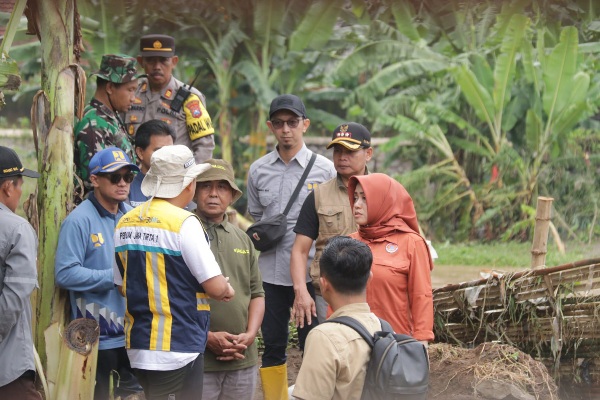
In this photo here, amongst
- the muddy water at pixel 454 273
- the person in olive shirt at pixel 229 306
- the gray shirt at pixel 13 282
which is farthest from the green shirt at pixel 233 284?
the muddy water at pixel 454 273

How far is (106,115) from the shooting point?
5.18 meters

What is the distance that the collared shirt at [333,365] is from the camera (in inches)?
116

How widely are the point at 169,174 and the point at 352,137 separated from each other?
1506mm

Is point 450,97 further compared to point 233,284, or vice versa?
point 450,97

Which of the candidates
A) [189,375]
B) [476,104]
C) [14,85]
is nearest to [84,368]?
[189,375]

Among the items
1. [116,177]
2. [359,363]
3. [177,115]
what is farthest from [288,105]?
[359,363]

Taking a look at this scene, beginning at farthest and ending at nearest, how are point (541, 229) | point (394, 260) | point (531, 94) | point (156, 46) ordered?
point (531, 94)
point (541, 229)
point (156, 46)
point (394, 260)

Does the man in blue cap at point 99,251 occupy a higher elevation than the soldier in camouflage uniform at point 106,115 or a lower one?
lower

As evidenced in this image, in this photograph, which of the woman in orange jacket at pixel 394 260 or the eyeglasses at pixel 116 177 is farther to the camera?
the eyeglasses at pixel 116 177

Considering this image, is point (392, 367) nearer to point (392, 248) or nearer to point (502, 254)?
point (392, 248)

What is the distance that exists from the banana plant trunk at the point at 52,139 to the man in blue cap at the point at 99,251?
116mm

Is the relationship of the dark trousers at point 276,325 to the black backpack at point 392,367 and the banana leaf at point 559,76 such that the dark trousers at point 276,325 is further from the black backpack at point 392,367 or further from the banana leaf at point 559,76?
the banana leaf at point 559,76

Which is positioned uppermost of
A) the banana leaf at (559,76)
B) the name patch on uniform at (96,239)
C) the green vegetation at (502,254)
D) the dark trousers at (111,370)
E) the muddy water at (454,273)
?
the banana leaf at (559,76)

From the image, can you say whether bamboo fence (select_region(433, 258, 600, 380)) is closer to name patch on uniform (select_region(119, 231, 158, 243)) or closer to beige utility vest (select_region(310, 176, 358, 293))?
beige utility vest (select_region(310, 176, 358, 293))
